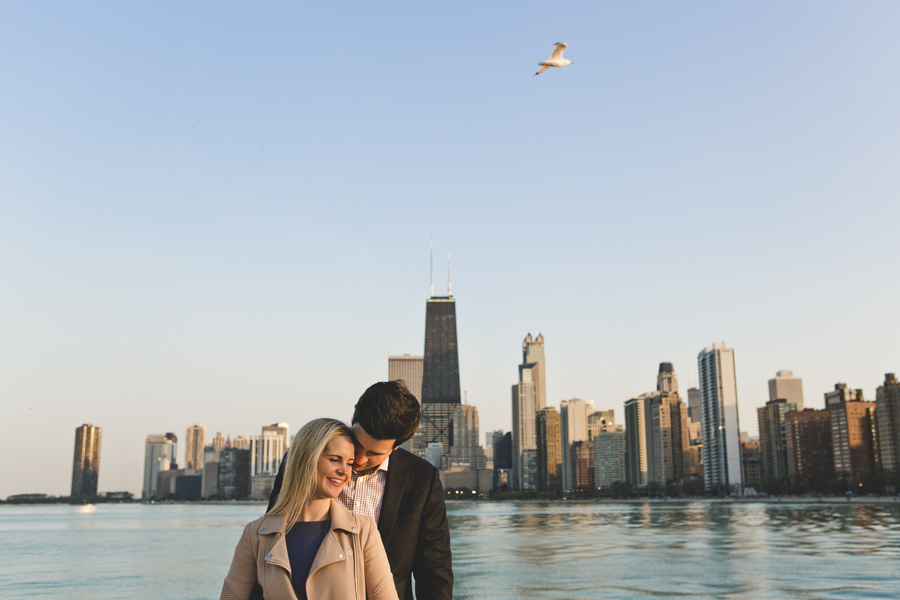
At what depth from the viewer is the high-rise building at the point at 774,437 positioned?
181 m

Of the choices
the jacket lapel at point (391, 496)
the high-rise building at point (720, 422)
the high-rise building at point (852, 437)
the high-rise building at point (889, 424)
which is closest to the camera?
the jacket lapel at point (391, 496)

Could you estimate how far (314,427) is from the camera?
4.00 metres

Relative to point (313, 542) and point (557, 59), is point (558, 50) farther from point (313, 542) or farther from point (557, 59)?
point (313, 542)

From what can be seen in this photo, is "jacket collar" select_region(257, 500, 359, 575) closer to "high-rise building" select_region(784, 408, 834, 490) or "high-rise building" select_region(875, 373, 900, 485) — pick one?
"high-rise building" select_region(875, 373, 900, 485)

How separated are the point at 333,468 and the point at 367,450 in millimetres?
257

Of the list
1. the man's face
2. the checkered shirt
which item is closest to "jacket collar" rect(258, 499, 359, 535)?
the man's face

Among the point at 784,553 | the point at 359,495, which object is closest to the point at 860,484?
the point at 784,553

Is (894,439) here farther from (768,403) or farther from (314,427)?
(314,427)

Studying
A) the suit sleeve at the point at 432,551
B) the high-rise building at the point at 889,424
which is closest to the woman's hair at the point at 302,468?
the suit sleeve at the point at 432,551

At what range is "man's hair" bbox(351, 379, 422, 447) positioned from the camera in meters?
4.08

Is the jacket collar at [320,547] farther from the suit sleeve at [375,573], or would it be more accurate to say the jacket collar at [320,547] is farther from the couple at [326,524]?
the suit sleeve at [375,573]

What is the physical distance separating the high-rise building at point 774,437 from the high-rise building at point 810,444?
10612 mm

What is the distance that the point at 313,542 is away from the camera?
389 centimetres

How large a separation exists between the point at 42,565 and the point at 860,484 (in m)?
127
